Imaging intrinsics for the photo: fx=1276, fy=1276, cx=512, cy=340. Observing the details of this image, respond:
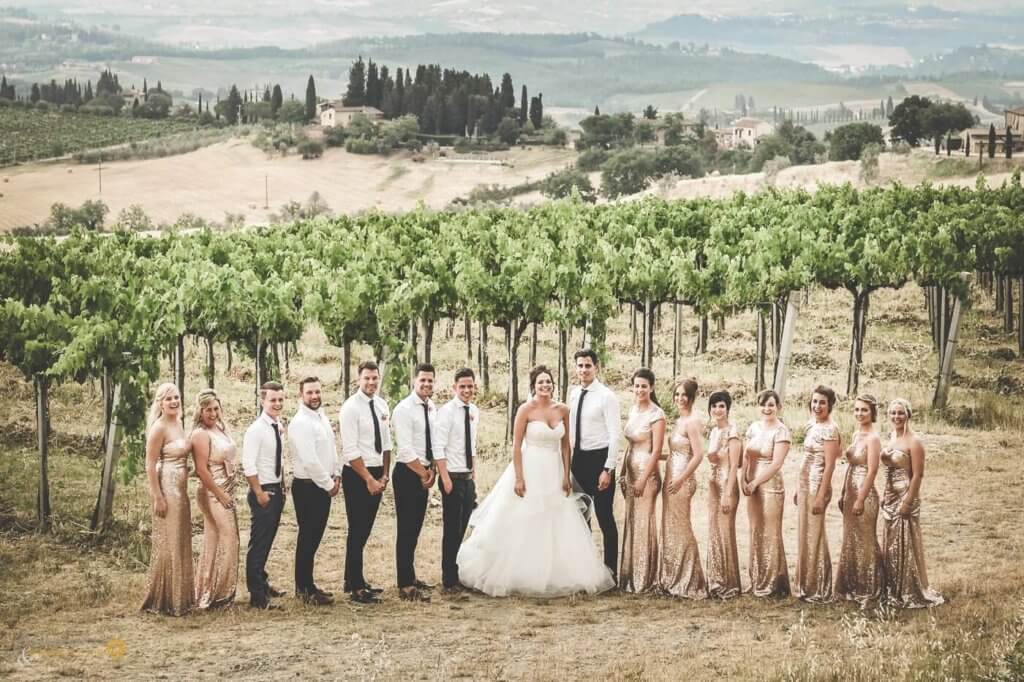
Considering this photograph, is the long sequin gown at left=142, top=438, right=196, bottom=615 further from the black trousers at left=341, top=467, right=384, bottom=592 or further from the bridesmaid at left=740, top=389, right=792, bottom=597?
the bridesmaid at left=740, top=389, right=792, bottom=597

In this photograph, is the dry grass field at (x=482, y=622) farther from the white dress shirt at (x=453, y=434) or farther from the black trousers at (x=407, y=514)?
the white dress shirt at (x=453, y=434)

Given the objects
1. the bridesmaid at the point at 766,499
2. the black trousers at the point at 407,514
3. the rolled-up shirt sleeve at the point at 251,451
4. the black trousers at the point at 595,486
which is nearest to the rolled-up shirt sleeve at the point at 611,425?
the black trousers at the point at 595,486

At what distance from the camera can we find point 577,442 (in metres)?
10.1

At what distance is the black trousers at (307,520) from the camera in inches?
378

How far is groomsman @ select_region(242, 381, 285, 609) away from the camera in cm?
942

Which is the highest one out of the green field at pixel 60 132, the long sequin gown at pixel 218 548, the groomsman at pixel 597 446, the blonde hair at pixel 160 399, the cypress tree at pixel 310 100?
the cypress tree at pixel 310 100

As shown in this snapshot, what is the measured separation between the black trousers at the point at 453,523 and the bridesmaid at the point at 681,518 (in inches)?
61.3

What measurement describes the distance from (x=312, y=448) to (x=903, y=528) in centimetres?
444

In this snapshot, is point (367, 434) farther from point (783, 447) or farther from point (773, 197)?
point (773, 197)

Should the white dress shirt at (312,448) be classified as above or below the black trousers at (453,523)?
above

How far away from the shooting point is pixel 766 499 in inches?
383

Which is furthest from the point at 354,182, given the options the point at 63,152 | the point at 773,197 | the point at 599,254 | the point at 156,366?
the point at 156,366

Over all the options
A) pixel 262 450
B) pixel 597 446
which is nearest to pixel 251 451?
pixel 262 450

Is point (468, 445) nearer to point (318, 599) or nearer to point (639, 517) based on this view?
point (639, 517)
